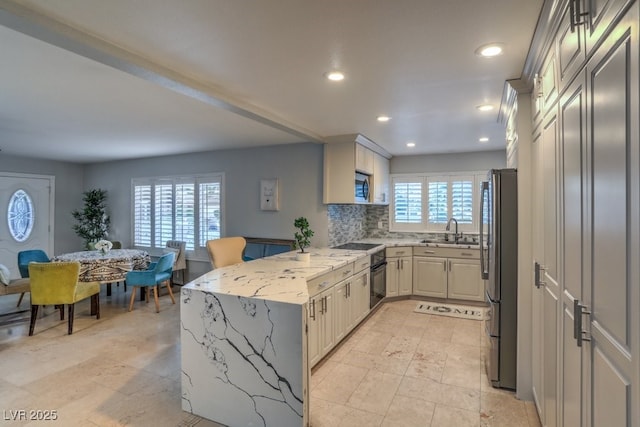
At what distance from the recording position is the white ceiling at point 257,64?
5.59 feet

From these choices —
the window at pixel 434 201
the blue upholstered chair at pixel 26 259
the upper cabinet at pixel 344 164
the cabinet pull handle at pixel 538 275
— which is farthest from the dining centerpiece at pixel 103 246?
the cabinet pull handle at pixel 538 275

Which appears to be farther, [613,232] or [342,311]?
[342,311]

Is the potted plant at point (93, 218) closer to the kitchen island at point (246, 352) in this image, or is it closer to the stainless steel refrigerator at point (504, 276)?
the kitchen island at point (246, 352)

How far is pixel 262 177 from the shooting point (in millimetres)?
5328

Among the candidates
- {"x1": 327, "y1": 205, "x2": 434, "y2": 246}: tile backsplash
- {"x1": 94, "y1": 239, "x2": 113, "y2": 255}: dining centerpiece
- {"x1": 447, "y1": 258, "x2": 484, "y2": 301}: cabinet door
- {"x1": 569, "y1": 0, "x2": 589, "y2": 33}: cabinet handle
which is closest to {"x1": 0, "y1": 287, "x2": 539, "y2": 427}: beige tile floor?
{"x1": 447, "y1": 258, "x2": 484, "y2": 301}: cabinet door

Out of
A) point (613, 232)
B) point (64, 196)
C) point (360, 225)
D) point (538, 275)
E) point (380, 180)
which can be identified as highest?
point (380, 180)

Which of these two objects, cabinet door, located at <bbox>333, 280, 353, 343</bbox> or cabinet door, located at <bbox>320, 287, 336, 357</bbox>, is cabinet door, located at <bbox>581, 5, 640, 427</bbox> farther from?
cabinet door, located at <bbox>333, 280, 353, 343</bbox>

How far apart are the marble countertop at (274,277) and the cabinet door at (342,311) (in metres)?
0.26

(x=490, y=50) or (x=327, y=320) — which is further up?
(x=490, y=50)

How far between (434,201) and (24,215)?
306 inches

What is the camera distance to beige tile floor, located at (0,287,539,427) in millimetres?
2365

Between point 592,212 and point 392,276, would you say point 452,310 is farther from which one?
point 592,212

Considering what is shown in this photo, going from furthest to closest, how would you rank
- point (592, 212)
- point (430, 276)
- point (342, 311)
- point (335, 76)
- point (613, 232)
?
point (430, 276), point (342, 311), point (335, 76), point (592, 212), point (613, 232)

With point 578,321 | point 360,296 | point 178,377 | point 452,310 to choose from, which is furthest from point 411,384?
point 452,310
